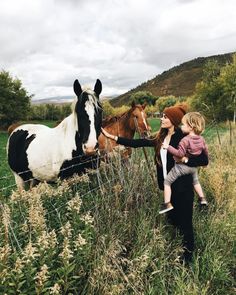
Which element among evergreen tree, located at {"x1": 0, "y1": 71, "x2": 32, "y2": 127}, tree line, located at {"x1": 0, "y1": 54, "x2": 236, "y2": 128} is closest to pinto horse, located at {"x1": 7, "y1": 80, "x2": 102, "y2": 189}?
tree line, located at {"x1": 0, "y1": 54, "x2": 236, "y2": 128}

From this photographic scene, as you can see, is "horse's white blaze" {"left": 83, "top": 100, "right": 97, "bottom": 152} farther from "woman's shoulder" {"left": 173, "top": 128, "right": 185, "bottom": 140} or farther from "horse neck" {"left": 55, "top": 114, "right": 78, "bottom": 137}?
"woman's shoulder" {"left": 173, "top": 128, "right": 185, "bottom": 140}

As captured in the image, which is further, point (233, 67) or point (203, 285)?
point (233, 67)

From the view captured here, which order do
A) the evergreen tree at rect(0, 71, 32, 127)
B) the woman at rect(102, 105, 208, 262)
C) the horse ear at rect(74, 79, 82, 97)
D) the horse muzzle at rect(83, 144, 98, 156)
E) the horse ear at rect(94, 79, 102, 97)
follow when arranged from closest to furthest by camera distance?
the woman at rect(102, 105, 208, 262) → the horse muzzle at rect(83, 144, 98, 156) → the horse ear at rect(74, 79, 82, 97) → the horse ear at rect(94, 79, 102, 97) → the evergreen tree at rect(0, 71, 32, 127)

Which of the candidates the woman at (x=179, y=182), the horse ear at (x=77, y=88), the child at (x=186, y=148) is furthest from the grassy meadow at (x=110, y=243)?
the horse ear at (x=77, y=88)

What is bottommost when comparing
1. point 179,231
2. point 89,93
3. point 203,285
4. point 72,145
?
point 203,285

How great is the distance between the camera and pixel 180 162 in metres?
4.16

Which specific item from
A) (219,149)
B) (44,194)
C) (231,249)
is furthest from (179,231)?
(219,149)

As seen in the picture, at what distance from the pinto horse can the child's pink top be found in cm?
127

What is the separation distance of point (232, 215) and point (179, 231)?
120cm

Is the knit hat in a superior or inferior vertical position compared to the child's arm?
superior

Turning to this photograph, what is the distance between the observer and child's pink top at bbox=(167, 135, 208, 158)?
13.3 ft

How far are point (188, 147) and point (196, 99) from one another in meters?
47.7

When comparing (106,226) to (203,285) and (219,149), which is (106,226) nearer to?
(203,285)

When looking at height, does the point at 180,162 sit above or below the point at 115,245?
above
